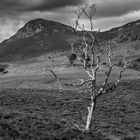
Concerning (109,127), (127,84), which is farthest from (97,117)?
(127,84)

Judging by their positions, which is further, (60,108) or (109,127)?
(60,108)

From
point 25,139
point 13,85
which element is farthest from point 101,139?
point 13,85

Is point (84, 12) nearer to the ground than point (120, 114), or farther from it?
farther from it

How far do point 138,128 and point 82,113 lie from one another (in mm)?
8568

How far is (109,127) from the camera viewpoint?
77.9ft

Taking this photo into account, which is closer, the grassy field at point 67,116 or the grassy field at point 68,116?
the grassy field at point 68,116

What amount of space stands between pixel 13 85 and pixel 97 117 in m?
41.7

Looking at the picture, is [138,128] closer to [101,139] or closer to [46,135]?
[101,139]

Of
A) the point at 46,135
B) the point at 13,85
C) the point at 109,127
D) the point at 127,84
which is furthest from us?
the point at 13,85

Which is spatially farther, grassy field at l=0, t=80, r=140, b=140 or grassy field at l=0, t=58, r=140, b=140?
grassy field at l=0, t=80, r=140, b=140

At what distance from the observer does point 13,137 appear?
13.4 metres

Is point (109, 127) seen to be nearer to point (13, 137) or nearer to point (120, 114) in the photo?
point (120, 114)

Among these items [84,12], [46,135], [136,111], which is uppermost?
[84,12]

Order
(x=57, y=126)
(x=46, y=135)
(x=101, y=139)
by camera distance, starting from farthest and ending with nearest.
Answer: (x=57, y=126), (x=101, y=139), (x=46, y=135)
